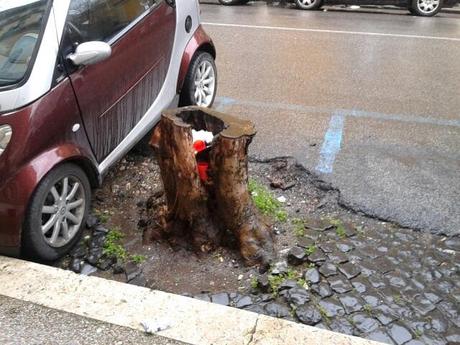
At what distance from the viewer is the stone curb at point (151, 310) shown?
2547mm

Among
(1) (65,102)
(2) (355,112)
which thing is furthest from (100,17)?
(2) (355,112)

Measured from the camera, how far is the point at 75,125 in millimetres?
3396

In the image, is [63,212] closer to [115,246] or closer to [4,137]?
[115,246]

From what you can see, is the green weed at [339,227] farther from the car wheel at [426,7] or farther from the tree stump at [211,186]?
the car wheel at [426,7]

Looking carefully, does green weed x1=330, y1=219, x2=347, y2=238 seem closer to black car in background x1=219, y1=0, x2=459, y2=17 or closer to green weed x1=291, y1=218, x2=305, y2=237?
green weed x1=291, y1=218, x2=305, y2=237

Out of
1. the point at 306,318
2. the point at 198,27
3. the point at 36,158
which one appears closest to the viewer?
the point at 306,318

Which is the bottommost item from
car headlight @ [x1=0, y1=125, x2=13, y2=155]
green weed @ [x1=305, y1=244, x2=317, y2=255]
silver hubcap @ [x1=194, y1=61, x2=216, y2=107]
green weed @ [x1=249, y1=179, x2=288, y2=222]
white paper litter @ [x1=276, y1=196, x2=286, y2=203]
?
white paper litter @ [x1=276, y1=196, x2=286, y2=203]

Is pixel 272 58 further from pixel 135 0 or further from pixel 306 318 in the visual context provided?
pixel 306 318

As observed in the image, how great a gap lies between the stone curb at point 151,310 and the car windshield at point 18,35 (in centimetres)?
114

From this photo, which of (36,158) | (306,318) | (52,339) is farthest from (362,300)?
(36,158)

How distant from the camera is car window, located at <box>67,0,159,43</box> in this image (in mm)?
3467

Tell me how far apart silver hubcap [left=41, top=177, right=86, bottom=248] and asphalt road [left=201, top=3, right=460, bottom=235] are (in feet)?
5.96

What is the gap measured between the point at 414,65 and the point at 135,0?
4.72 m

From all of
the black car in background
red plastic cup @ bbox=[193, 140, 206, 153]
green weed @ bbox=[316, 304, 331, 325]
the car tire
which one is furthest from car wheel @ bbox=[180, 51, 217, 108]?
the car tire
